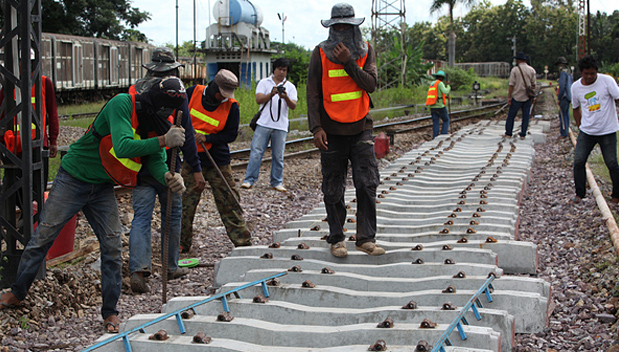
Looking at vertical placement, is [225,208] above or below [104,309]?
above

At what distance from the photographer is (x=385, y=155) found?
1235 centimetres

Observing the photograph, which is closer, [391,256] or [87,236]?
[391,256]

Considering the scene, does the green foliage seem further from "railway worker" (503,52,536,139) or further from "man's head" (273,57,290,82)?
"man's head" (273,57,290,82)

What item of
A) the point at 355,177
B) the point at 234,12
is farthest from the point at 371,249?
the point at 234,12

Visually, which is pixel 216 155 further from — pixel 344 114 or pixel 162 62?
pixel 344 114

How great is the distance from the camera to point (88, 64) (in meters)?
28.9

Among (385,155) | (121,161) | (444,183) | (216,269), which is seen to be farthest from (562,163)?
(121,161)

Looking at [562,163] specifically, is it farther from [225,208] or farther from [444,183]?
[225,208]

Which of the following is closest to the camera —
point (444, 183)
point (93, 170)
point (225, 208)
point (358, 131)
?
point (93, 170)

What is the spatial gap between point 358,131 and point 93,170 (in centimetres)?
194

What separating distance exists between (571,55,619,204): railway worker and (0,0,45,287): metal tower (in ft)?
19.3

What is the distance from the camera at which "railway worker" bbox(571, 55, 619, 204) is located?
7383mm

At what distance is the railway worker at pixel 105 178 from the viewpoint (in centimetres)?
421

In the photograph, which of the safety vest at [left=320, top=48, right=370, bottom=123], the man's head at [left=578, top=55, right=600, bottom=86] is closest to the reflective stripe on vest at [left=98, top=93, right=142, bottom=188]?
the safety vest at [left=320, top=48, right=370, bottom=123]
